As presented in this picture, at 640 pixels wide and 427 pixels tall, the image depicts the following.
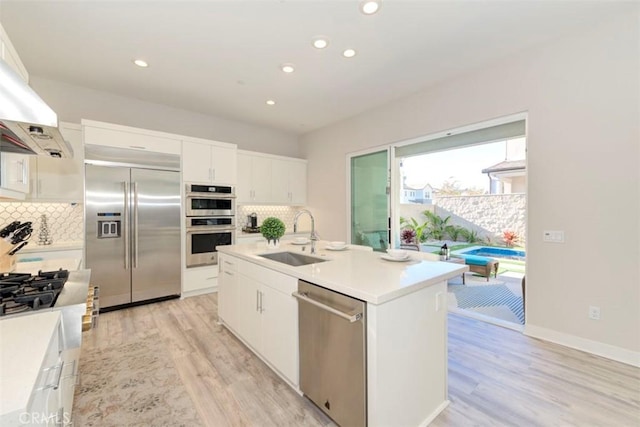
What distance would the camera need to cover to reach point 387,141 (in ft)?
13.9

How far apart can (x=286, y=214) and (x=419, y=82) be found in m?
3.54

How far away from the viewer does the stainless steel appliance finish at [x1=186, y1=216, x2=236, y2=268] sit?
4.09 m

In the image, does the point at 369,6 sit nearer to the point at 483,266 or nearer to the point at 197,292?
the point at 197,292

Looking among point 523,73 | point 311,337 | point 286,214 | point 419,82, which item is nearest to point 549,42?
point 523,73

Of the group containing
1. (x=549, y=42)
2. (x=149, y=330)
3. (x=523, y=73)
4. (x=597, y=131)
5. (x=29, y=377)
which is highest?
(x=549, y=42)

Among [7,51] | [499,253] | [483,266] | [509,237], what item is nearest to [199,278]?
[7,51]

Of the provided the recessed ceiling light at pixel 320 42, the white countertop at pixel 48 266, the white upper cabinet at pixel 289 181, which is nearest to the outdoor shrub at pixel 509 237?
the white upper cabinet at pixel 289 181

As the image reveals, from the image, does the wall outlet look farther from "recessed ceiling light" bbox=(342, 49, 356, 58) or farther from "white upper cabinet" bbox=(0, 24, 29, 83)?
"white upper cabinet" bbox=(0, 24, 29, 83)

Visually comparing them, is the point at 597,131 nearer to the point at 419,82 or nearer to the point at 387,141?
the point at 419,82

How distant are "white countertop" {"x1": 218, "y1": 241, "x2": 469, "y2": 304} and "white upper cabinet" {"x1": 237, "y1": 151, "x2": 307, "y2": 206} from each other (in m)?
2.76

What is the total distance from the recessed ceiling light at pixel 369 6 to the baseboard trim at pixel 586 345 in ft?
11.2

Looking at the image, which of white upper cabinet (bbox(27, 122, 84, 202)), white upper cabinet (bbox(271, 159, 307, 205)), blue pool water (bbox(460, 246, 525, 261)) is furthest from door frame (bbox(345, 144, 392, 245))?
blue pool water (bbox(460, 246, 525, 261))

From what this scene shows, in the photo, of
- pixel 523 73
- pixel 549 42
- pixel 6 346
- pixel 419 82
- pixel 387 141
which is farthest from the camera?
pixel 387 141

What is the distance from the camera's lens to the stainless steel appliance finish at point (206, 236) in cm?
409
